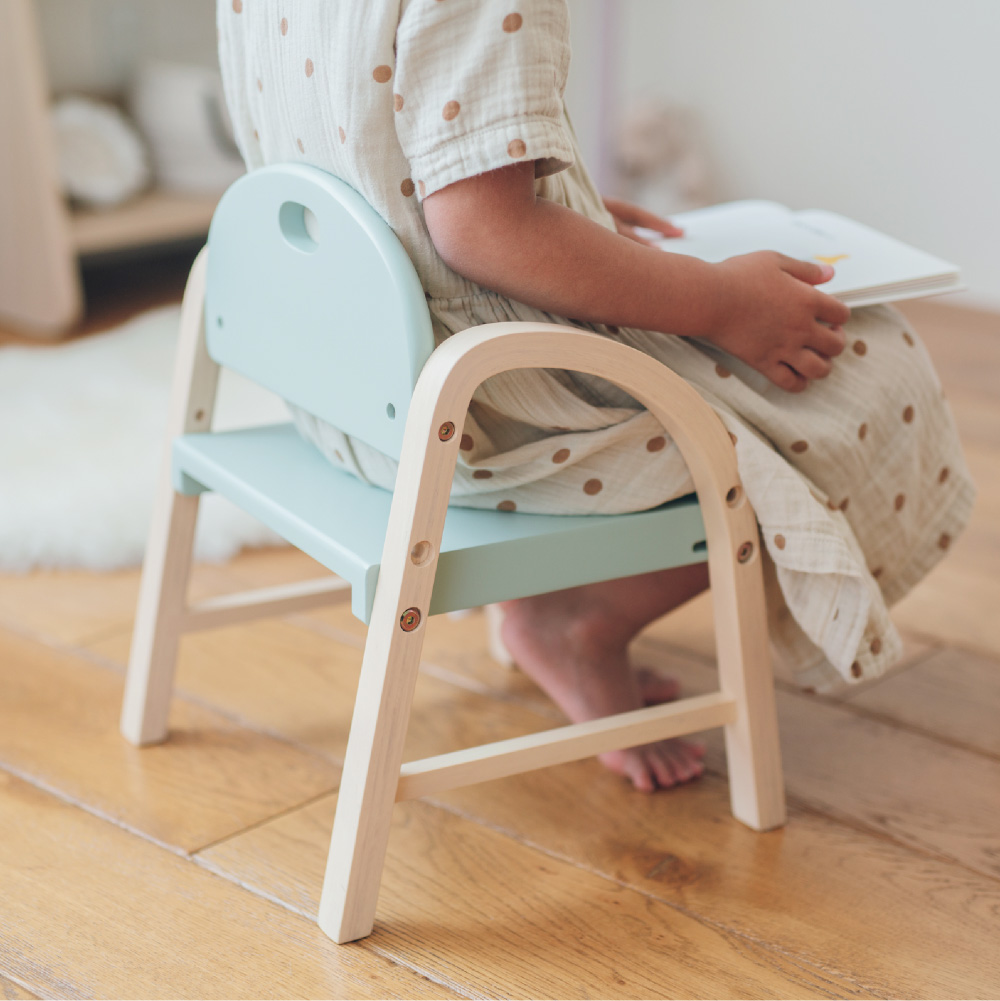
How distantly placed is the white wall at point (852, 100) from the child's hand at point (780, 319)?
5.28 ft

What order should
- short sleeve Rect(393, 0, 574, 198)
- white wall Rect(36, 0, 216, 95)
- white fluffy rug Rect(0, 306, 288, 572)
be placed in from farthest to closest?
white wall Rect(36, 0, 216, 95) → white fluffy rug Rect(0, 306, 288, 572) → short sleeve Rect(393, 0, 574, 198)

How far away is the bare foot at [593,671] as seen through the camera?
0.89m

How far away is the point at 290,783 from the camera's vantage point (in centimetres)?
88

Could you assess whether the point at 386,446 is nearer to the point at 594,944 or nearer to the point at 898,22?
the point at 594,944

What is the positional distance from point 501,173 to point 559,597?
41 centimetres

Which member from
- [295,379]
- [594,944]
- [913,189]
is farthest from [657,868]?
[913,189]

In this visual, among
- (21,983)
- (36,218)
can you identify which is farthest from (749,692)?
(36,218)

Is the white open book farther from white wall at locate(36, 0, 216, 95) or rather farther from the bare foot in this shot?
white wall at locate(36, 0, 216, 95)

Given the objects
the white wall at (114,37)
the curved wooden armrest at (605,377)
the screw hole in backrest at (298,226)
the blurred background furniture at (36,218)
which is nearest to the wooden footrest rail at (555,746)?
the curved wooden armrest at (605,377)

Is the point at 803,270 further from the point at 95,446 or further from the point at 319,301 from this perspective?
the point at 95,446

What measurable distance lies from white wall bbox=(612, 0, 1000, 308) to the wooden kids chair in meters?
1.68

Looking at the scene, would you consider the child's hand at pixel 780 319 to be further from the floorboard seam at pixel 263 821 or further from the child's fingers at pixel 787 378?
the floorboard seam at pixel 263 821

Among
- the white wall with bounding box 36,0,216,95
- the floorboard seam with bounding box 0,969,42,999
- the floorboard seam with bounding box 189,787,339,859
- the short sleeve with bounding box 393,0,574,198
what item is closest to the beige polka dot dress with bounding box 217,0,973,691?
the short sleeve with bounding box 393,0,574,198

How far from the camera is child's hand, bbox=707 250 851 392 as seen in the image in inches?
28.7
